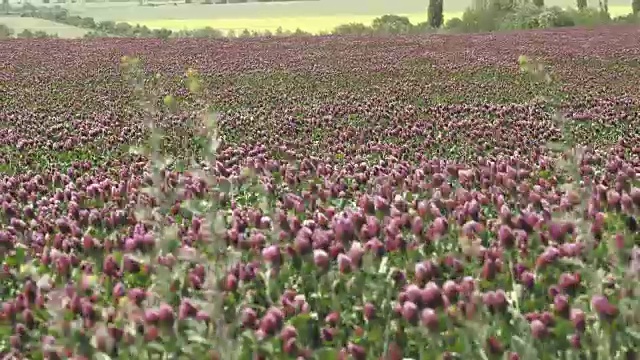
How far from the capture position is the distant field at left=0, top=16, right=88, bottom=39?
161 feet

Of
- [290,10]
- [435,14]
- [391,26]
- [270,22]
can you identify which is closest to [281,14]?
[290,10]

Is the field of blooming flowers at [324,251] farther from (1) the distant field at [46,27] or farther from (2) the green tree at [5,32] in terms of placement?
(1) the distant field at [46,27]

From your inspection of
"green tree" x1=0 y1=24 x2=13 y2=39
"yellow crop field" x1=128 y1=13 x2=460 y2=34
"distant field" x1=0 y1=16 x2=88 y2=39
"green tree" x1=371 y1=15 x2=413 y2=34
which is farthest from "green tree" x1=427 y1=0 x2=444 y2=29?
"green tree" x1=0 y1=24 x2=13 y2=39

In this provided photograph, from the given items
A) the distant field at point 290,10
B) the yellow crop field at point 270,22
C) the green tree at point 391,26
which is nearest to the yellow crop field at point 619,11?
the yellow crop field at point 270,22

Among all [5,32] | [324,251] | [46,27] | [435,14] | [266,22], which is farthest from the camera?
[266,22]

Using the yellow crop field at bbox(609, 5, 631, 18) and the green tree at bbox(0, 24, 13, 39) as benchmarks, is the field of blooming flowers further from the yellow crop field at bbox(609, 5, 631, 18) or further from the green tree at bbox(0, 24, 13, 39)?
the yellow crop field at bbox(609, 5, 631, 18)

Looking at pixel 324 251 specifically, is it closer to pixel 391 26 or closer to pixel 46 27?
pixel 391 26

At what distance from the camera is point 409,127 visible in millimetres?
12508

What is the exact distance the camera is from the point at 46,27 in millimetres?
54375

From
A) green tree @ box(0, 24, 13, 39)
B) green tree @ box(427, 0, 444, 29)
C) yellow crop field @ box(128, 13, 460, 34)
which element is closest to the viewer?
green tree @ box(0, 24, 13, 39)

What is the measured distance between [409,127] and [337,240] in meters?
8.00

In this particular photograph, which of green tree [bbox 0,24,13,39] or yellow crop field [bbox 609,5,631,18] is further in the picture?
yellow crop field [bbox 609,5,631,18]

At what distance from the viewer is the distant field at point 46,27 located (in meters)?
49.1

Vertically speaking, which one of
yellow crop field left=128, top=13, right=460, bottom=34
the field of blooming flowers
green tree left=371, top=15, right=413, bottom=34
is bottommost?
yellow crop field left=128, top=13, right=460, bottom=34
